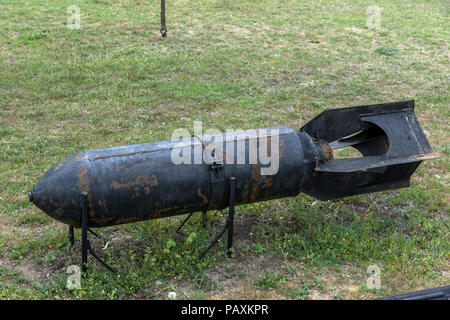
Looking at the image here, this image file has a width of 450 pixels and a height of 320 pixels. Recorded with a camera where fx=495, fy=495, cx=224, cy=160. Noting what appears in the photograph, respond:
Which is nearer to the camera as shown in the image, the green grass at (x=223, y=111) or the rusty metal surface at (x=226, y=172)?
the rusty metal surface at (x=226, y=172)

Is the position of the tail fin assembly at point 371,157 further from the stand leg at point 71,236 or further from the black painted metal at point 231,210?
the stand leg at point 71,236

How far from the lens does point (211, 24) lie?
562 inches

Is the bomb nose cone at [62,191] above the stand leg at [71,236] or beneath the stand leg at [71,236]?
above

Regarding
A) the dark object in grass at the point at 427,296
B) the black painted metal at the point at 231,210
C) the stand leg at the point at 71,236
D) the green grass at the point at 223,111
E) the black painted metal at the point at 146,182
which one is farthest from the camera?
the stand leg at the point at 71,236

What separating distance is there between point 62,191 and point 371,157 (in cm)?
365

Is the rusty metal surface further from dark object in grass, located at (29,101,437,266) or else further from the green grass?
the green grass

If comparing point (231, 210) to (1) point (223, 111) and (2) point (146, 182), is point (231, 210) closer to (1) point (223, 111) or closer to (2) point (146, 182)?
(2) point (146, 182)

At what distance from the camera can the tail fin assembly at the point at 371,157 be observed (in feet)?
19.1

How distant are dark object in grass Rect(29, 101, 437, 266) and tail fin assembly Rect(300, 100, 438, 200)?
0.01m

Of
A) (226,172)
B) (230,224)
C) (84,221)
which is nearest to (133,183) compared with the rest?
(84,221)

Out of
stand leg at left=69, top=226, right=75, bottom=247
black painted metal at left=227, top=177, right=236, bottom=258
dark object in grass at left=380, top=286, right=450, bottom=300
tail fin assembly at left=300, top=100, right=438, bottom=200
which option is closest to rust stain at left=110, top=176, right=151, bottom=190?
black painted metal at left=227, top=177, right=236, bottom=258

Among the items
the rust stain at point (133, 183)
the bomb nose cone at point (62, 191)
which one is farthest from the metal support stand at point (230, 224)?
the bomb nose cone at point (62, 191)

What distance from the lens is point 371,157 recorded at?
241 inches
